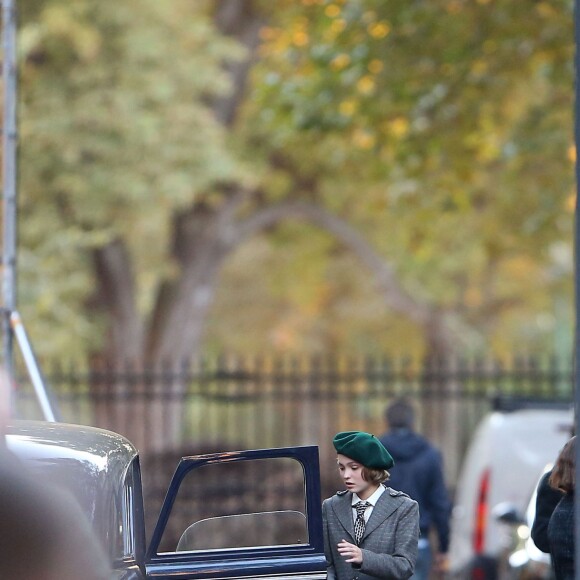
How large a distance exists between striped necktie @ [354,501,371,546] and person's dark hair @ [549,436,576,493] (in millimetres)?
806

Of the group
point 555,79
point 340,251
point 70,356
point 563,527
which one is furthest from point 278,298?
point 563,527

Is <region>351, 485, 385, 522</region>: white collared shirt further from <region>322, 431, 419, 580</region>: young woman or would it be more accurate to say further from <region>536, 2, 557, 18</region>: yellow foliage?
<region>536, 2, 557, 18</region>: yellow foliage

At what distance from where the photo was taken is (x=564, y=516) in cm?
535

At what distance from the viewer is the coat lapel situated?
4.96m

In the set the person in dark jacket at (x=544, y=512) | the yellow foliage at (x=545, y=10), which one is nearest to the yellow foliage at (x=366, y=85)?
the yellow foliage at (x=545, y=10)

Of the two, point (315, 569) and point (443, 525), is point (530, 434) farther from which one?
point (315, 569)

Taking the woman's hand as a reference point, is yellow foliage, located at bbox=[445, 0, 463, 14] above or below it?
above

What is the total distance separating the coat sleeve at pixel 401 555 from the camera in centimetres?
482

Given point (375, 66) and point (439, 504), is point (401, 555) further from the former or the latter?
point (375, 66)

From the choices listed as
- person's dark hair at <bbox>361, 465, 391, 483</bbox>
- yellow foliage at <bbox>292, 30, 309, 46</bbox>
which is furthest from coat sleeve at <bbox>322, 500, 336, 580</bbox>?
yellow foliage at <bbox>292, 30, 309, 46</bbox>

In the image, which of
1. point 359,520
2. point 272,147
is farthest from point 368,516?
point 272,147

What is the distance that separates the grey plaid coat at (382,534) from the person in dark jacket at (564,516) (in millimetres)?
667

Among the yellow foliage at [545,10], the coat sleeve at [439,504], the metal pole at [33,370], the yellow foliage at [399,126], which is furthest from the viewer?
the yellow foliage at [399,126]

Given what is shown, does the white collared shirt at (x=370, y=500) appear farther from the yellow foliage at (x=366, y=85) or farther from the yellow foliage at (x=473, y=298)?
the yellow foliage at (x=473, y=298)
